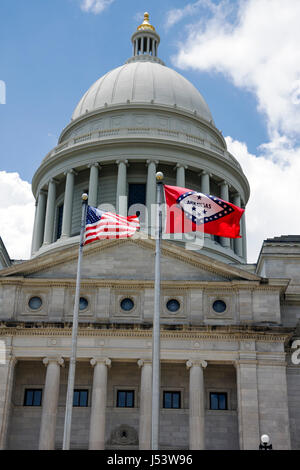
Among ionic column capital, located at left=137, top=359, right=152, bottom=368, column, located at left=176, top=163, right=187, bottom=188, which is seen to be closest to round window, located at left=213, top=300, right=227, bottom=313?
ionic column capital, located at left=137, top=359, right=152, bottom=368

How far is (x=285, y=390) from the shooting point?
35938 mm

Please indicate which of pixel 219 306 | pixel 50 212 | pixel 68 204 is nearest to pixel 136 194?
pixel 68 204

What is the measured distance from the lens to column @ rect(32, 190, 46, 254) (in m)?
55.7

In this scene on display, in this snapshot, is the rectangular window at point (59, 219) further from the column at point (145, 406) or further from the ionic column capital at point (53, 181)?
the column at point (145, 406)

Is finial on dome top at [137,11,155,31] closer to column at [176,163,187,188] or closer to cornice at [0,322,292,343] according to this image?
column at [176,163,187,188]

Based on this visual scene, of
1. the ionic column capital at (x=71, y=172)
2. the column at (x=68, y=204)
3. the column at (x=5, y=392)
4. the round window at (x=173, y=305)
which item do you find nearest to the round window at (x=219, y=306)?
the round window at (x=173, y=305)

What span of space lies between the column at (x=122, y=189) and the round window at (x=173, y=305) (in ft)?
46.4

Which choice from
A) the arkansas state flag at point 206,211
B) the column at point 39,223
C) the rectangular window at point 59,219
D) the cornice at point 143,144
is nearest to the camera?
the arkansas state flag at point 206,211

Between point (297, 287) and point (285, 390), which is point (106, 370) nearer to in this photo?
point (285, 390)

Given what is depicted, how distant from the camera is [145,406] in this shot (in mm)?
35375

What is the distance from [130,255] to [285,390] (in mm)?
11457

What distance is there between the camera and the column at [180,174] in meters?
53.3
